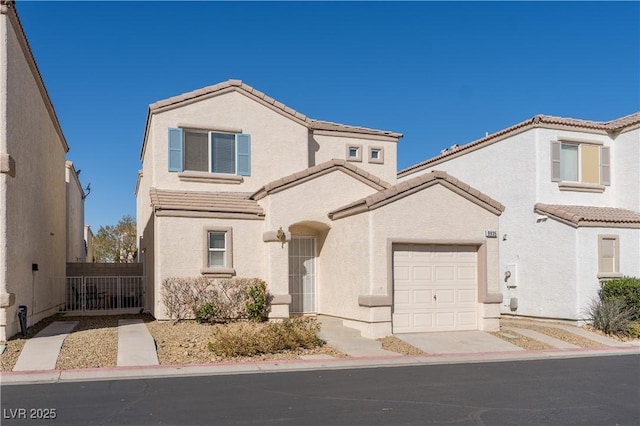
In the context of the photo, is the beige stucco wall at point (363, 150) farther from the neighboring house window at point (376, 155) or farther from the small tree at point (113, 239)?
the small tree at point (113, 239)

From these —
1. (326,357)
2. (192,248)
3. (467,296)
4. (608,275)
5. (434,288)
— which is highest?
(192,248)

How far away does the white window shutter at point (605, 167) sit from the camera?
848 inches

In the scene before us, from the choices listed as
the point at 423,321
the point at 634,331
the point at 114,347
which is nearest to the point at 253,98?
the point at 423,321

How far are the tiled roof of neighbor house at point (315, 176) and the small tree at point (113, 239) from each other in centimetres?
3014

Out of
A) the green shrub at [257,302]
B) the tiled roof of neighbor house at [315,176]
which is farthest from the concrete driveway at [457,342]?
the tiled roof of neighbor house at [315,176]

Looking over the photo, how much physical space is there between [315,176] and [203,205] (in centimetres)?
337

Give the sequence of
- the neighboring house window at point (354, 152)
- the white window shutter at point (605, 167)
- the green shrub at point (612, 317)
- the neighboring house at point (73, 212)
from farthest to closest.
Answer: the neighboring house at point (73, 212)
the neighboring house window at point (354, 152)
the white window shutter at point (605, 167)
the green shrub at point (612, 317)

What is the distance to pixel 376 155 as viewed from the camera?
72.9 feet

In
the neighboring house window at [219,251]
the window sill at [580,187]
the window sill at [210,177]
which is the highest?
the window sill at [210,177]

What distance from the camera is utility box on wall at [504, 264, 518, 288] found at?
68.4 ft

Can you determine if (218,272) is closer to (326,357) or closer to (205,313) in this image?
(205,313)

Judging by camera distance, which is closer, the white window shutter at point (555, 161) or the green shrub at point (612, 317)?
the green shrub at point (612, 317)

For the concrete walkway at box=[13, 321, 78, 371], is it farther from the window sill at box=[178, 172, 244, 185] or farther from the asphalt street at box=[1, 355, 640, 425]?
the window sill at box=[178, 172, 244, 185]

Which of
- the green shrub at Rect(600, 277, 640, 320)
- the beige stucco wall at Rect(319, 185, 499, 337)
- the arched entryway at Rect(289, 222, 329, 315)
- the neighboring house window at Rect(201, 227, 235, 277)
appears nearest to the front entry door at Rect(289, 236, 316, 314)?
the arched entryway at Rect(289, 222, 329, 315)
